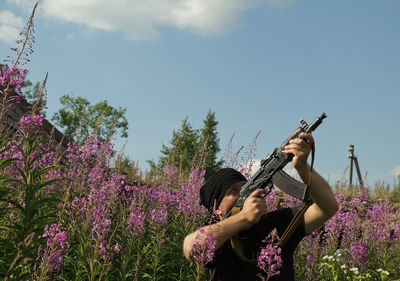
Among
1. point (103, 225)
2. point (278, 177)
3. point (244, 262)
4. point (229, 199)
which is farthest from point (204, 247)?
point (103, 225)

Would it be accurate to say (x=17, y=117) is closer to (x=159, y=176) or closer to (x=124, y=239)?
(x=159, y=176)

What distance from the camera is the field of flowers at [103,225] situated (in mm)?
3613

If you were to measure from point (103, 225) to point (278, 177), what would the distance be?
2106mm

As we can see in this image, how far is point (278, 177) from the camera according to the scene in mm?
3432

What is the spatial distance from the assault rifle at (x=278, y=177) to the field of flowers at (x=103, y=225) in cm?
75

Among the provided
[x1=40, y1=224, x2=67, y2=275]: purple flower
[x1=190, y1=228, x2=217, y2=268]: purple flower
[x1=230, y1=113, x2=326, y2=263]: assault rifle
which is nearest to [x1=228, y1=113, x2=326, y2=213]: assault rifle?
[x1=230, y1=113, x2=326, y2=263]: assault rifle

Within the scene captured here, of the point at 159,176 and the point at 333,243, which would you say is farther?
the point at 159,176

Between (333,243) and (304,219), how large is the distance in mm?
3488

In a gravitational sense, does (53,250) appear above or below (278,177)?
below

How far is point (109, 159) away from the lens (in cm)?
678

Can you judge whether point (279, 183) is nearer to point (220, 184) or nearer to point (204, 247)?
point (220, 184)

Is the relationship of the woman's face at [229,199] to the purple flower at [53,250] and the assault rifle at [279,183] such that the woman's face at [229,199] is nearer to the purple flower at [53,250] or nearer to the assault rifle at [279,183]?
the assault rifle at [279,183]

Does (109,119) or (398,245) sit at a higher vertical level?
(109,119)

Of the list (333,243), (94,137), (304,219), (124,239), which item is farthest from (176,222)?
(304,219)
